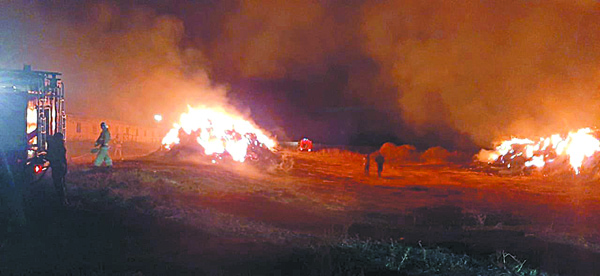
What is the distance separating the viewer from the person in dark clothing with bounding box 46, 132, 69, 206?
9383 mm

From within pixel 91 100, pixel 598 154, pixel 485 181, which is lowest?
pixel 485 181

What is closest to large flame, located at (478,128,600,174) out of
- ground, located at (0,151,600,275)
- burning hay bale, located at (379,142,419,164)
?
ground, located at (0,151,600,275)

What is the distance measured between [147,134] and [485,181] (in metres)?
26.9

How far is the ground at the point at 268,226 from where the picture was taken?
6328 millimetres

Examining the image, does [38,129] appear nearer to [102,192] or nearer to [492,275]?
[102,192]

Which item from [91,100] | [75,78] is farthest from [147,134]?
[75,78]

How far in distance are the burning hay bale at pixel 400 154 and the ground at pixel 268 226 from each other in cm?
1754

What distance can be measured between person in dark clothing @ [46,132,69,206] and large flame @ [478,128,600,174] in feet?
69.8

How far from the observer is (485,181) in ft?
70.8

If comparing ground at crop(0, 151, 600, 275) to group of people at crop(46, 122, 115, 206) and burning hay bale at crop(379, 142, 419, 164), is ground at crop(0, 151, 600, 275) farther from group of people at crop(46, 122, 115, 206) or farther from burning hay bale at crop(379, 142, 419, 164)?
burning hay bale at crop(379, 142, 419, 164)

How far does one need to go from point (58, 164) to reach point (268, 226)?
435 cm

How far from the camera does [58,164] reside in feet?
31.0

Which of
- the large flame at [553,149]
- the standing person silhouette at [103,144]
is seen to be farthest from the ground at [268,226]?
the large flame at [553,149]

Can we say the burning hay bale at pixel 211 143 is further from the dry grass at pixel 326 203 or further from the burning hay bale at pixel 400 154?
the burning hay bale at pixel 400 154
